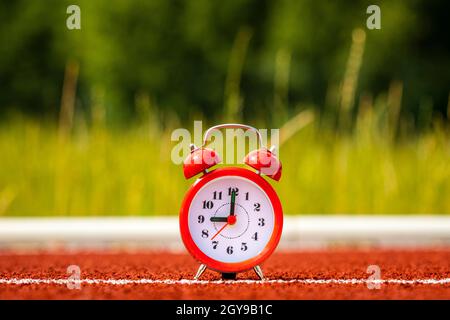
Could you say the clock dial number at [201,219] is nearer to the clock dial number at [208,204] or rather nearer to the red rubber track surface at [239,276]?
the clock dial number at [208,204]

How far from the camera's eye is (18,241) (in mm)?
5180

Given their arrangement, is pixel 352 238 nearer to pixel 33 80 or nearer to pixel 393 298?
pixel 393 298

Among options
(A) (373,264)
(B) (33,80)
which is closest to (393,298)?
(A) (373,264)

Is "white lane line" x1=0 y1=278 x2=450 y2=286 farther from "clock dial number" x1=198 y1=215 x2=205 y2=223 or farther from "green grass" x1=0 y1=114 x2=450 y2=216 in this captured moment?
"green grass" x1=0 y1=114 x2=450 y2=216

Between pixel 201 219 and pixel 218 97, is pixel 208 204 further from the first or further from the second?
pixel 218 97

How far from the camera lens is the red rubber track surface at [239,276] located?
3070 mm

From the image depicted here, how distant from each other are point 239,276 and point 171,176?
11.4 feet

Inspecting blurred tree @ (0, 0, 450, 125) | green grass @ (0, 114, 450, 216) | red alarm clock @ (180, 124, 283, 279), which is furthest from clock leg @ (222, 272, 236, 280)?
blurred tree @ (0, 0, 450, 125)

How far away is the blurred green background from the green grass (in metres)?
0.01

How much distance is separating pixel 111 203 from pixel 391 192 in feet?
7.32

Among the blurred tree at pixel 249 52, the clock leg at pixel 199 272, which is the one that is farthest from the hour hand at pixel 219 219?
the blurred tree at pixel 249 52

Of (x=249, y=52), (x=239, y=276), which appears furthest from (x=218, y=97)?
(x=239, y=276)

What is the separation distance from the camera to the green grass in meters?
A: 6.85

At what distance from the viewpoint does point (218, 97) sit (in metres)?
19.2
